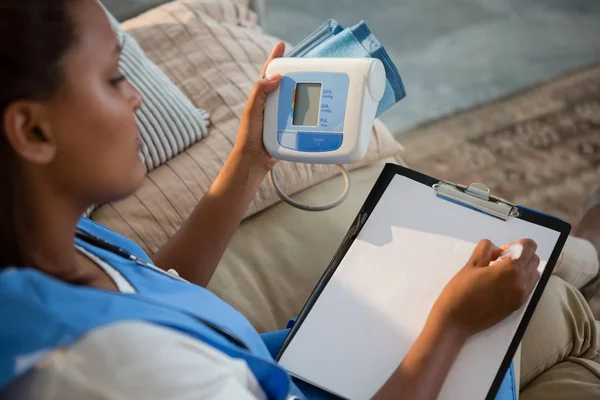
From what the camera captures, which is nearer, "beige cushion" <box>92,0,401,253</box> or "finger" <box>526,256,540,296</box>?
"finger" <box>526,256,540,296</box>

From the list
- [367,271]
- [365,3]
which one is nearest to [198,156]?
[367,271]

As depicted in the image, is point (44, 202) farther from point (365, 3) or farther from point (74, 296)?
point (365, 3)

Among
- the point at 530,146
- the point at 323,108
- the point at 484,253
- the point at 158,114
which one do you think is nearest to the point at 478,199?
the point at 484,253

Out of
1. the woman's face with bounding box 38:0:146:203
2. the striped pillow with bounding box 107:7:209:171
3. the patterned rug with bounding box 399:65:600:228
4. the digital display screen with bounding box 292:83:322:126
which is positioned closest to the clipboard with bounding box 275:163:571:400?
the digital display screen with bounding box 292:83:322:126

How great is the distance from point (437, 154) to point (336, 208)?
697mm

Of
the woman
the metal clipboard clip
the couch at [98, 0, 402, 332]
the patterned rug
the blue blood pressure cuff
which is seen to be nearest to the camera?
the woman

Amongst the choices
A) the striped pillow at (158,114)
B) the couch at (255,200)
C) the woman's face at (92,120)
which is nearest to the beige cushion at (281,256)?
the couch at (255,200)

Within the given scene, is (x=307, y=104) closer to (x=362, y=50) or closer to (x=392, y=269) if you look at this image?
(x=362, y=50)

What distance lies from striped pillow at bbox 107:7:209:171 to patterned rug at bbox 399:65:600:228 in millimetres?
788

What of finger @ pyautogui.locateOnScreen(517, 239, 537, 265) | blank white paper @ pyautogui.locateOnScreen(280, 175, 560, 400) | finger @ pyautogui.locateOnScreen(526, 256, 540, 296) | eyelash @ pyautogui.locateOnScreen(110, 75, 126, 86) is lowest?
blank white paper @ pyautogui.locateOnScreen(280, 175, 560, 400)

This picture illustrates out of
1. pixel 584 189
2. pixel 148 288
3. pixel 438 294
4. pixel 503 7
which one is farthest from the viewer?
pixel 503 7

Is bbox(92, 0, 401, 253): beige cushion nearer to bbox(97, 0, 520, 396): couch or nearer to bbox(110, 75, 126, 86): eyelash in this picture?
bbox(97, 0, 520, 396): couch

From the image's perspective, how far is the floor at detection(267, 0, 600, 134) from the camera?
1845mm

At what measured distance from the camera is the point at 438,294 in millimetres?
758
